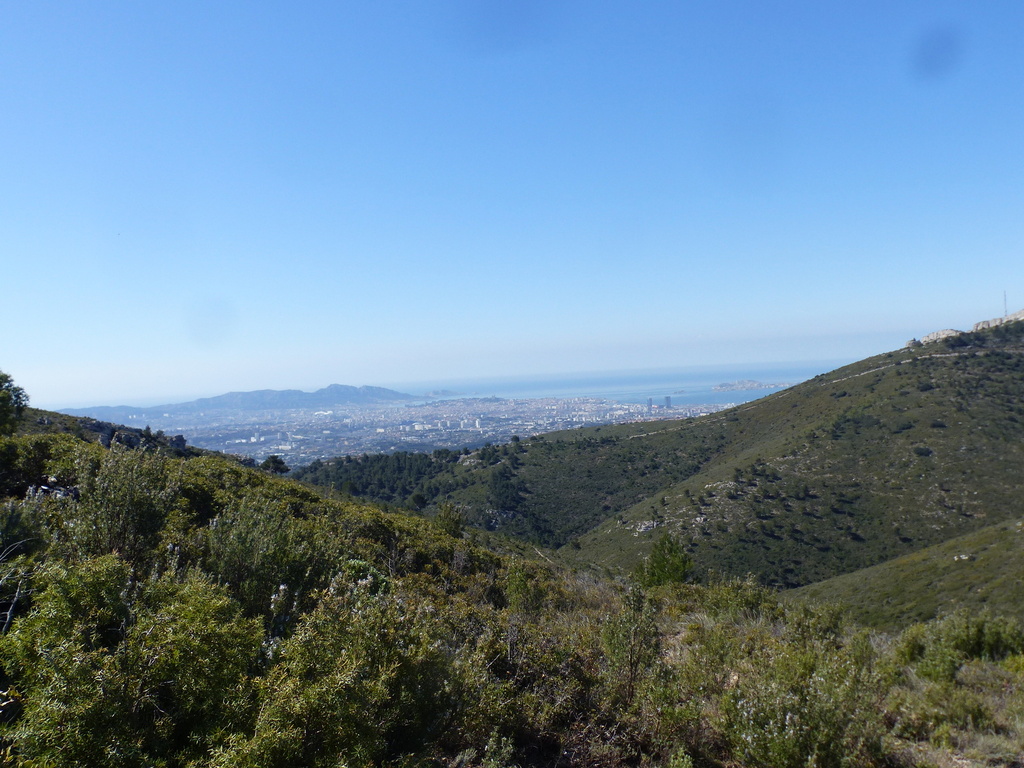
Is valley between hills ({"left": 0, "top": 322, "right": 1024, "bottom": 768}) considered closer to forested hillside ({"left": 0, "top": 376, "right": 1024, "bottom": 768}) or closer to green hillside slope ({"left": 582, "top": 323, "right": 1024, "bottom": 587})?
forested hillside ({"left": 0, "top": 376, "right": 1024, "bottom": 768})

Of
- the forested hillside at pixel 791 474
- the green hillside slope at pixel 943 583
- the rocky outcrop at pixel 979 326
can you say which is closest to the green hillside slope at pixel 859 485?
the forested hillside at pixel 791 474

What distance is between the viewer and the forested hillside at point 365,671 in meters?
3.22

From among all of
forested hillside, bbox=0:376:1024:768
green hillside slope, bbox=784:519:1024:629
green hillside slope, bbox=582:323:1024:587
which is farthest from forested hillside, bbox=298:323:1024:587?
forested hillside, bbox=0:376:1024:768

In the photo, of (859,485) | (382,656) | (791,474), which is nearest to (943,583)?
(859,485)

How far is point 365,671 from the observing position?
378cm

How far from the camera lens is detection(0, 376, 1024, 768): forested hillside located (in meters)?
3.22

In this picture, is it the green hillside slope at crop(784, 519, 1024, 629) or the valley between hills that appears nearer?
the valley between hills

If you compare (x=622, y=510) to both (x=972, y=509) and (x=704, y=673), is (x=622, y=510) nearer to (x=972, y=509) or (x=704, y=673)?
(x=972, y=509)

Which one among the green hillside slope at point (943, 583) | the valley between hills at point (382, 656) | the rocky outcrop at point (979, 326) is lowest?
the green hillside slope at point (943, 583)

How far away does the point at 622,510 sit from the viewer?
211 feet

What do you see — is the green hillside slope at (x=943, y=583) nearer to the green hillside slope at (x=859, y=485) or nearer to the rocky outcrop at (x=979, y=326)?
the green hillside slope at (x=859, y=485)

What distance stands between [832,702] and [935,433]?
6507 centimetres

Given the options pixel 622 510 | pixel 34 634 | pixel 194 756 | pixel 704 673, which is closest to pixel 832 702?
pixel 704 673

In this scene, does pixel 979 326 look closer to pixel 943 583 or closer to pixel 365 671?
pixel 943 583
